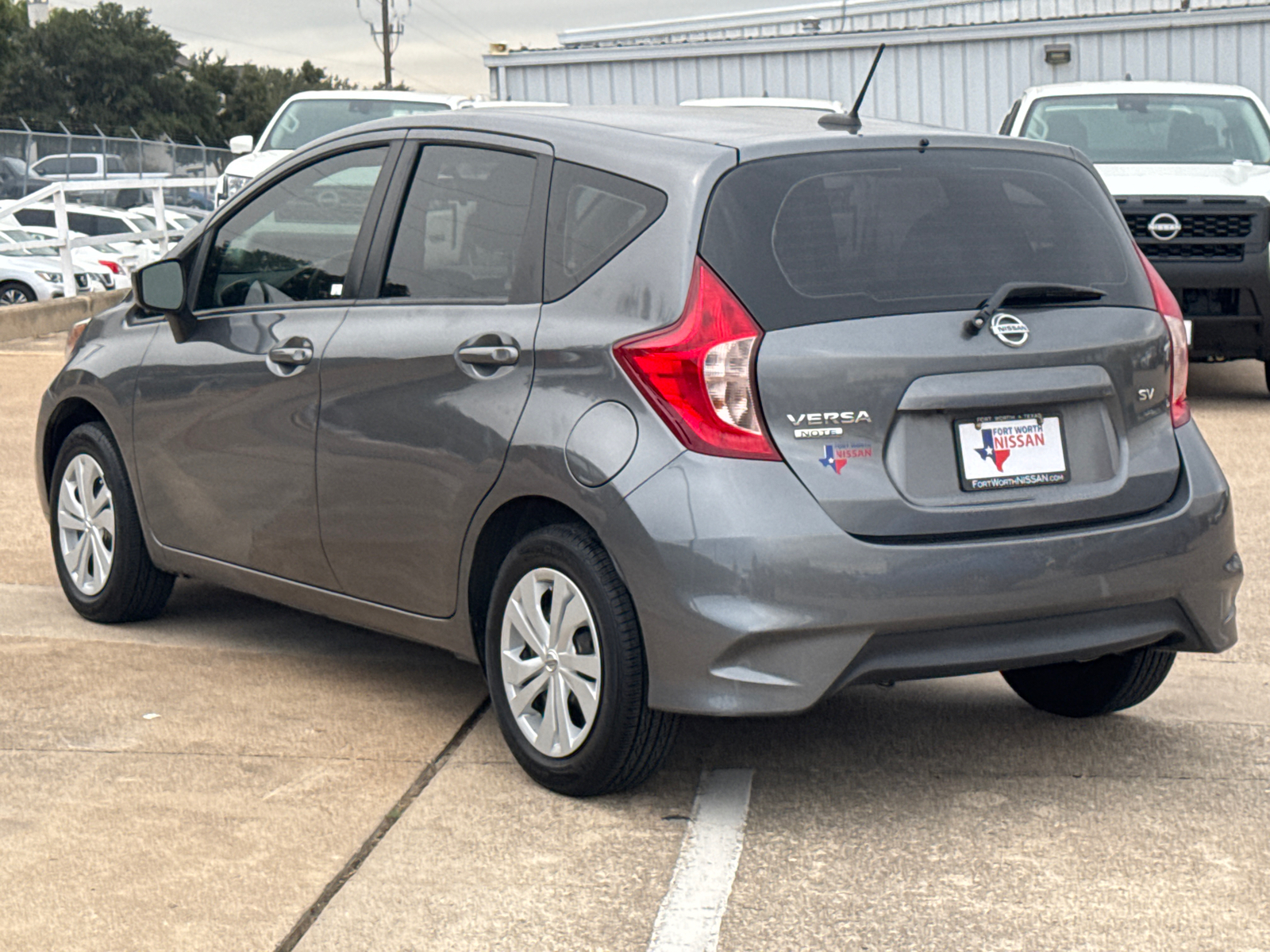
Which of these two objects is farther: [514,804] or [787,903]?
[514,804]

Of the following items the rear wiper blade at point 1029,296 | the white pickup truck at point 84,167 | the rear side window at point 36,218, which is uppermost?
the white pickup truck at point 84,167

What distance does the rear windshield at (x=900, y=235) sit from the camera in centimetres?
397

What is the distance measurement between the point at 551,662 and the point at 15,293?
18.3 m

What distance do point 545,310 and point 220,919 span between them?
160 cm

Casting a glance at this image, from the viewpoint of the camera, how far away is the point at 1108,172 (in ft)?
37.6

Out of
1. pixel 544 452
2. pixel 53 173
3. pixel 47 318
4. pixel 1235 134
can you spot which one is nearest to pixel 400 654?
pixel 544 452

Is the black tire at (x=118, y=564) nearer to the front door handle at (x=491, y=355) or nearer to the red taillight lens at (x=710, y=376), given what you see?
the front door handle at (x=491, y=355)

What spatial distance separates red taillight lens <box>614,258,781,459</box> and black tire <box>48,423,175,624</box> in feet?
8.22

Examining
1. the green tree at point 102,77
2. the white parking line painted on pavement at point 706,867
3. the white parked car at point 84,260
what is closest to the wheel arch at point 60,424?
the white parking line painted on pavement at point 706,867

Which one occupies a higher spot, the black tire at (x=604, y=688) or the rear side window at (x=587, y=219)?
the rear side window at (x=587, y=219)

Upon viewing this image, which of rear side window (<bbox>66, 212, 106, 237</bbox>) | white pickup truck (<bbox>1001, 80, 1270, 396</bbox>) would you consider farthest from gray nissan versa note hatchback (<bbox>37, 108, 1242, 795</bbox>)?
rear side window (<bbox>66, 212, 106, 237</bbox>)

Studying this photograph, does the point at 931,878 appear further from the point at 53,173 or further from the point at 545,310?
the point at 53,173

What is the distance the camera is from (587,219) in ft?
14.2

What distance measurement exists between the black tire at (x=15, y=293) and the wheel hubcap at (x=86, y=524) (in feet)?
51.0
